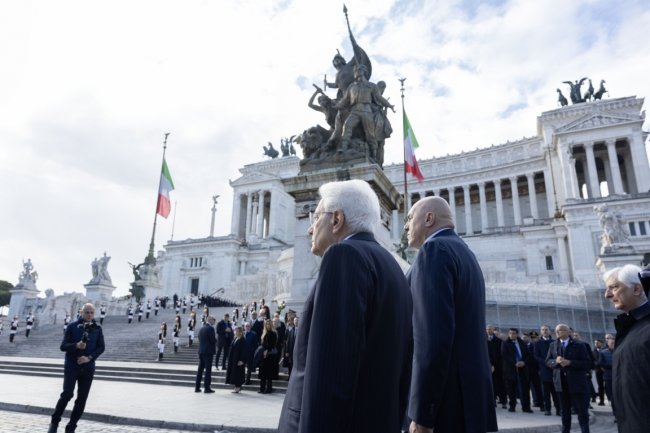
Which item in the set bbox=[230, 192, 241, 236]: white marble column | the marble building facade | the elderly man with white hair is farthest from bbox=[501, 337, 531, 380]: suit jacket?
bbox=[230, 192, 241, 236]: white marble column

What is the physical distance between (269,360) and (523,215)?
68.3m

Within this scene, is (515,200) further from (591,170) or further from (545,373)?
(545,373)

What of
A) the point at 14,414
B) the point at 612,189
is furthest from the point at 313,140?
the point at 612,189

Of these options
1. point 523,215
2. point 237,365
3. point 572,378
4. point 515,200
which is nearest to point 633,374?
point 572,378

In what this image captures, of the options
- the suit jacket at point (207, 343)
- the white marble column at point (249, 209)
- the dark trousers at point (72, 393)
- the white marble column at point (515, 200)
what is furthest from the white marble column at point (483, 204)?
the dark trousers at point (72, 393)

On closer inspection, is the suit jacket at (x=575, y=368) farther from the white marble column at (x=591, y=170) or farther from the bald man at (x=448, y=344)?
the white marble column at (x=591, y=170)

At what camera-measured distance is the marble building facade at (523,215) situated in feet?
95.5

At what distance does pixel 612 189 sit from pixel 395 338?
6735cm

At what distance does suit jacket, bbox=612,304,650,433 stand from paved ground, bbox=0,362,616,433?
399 centimetres

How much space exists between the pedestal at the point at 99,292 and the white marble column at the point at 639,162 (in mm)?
61074

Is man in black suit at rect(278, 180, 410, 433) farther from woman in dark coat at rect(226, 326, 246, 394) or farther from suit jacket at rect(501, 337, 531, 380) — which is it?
suit jacket at rect(501, 337, 531, 380)

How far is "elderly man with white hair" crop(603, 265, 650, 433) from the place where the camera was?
2805mm

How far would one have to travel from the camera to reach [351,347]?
5.82ft

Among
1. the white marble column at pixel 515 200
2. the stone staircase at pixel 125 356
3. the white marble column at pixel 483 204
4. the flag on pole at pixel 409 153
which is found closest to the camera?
the stone staircase at pixel 125 356
